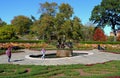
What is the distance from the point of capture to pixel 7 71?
18.5m

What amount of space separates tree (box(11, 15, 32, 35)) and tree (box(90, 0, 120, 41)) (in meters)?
47.6

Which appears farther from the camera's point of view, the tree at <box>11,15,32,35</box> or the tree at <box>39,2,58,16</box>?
the tree at <box>11,15,32,35</box>

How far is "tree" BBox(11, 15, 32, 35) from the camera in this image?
12594cm

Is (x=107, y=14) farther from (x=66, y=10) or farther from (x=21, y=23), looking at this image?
(x=21, y=23)

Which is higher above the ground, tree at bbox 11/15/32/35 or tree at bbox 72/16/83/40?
tree at bbox 11/15/32/35

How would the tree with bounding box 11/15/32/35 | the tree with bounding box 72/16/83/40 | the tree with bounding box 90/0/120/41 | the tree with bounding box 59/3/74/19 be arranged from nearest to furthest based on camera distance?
the tree with bounding box 72/16/83/40 < the tree with bounding box 59/3/74/19 < the tree with bounding box 90/0/120/41 < the tree with bounding box 11/15/32/35

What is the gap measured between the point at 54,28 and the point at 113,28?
22.4m

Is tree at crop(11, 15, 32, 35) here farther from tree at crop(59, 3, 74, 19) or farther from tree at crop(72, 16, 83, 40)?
tree at crop(72, 16, 83, 40)

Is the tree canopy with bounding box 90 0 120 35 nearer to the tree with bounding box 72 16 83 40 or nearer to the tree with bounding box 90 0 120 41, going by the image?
the tree with bounding box 90 0 120 41

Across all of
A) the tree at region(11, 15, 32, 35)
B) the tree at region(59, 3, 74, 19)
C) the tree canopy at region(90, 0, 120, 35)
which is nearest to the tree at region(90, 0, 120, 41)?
the tree canopy at region(90, 0, 120, 35)

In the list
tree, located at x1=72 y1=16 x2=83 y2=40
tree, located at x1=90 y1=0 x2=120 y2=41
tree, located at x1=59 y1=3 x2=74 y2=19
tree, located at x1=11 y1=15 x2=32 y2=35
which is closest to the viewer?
tree, located at x1=72 y1=16 x2=83 y2=40

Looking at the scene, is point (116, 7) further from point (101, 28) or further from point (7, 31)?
point (7, 31)

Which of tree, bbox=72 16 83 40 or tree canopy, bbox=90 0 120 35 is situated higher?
tree canopy, bbox=90 0 120 35

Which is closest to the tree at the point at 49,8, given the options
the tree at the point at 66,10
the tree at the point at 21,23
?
the tree at the point at 66,10
